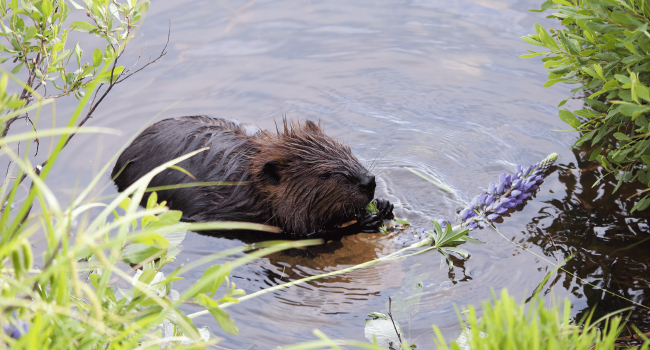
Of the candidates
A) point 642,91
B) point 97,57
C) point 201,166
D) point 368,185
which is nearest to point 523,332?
point 642,91

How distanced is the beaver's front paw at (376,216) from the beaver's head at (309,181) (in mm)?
70

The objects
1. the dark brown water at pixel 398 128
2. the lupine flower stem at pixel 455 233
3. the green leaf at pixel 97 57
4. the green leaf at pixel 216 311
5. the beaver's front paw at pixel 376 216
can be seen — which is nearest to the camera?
the green leaf at pixel 216 311

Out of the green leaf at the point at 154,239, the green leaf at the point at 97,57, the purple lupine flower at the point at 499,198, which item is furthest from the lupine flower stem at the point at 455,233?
the green leaf at the point at 97,57

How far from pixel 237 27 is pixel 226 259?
3.54 metres

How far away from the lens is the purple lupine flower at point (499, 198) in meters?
3.46

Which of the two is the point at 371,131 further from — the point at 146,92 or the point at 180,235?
the point at 180,235

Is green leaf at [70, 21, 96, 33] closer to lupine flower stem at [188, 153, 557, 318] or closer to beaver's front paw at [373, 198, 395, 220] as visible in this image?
lupine flower stem at [188, 153, 557, 318]

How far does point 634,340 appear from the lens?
2543 millimetres

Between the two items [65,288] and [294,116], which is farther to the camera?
[294,116]

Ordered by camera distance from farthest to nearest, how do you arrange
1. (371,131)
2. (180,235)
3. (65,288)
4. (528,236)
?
1. (371,131)
2. (528,236)
3. (180,235)
4. (65,288)

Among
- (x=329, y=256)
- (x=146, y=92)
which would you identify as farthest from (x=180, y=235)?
(x=146, y=92)

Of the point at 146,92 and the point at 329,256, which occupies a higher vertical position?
the point at 146,92

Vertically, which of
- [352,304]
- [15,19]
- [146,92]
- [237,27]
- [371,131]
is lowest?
[352,304]

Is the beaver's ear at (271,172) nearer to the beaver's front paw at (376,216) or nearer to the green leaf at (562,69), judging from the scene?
the beaver's front paw at (376,216)
